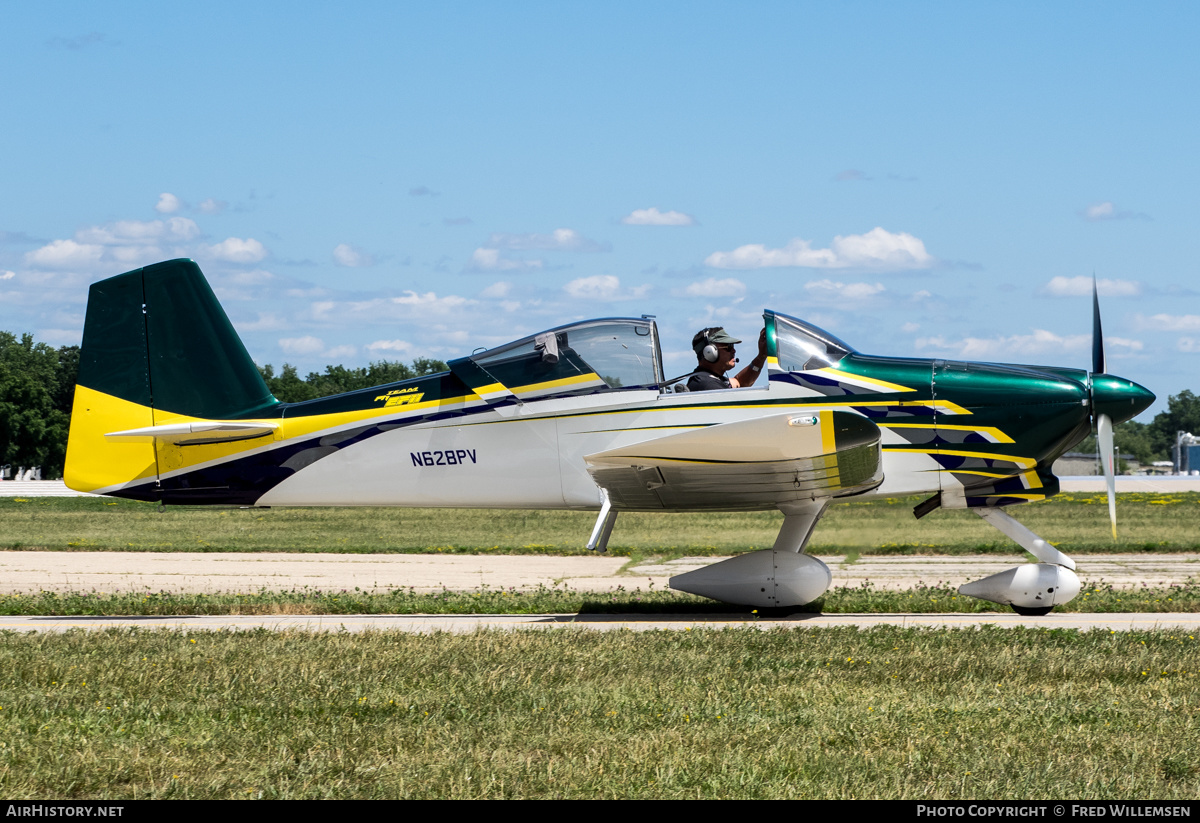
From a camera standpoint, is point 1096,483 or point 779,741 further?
point 1096,483

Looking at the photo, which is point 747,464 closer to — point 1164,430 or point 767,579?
point 767,579

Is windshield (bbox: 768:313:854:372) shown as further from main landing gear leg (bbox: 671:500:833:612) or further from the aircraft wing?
main landing gear leg (bbox: 671:500:833:612)

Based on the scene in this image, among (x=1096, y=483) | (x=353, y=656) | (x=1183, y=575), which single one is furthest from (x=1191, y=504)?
(x=353, y=656)

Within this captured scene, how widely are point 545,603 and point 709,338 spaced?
10.9ft

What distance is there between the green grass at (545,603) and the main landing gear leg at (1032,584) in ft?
2.19

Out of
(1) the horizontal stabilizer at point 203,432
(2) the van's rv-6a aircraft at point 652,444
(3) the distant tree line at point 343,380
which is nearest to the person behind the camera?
(2) the van's rv-6a aircraft at point 652,444

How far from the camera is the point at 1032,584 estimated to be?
29.4 ft

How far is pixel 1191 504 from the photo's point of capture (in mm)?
27812

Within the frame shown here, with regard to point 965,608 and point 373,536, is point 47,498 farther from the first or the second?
point 965,608

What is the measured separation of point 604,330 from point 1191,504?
24398mm

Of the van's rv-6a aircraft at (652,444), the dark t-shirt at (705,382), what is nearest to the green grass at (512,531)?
the van's rv-6a aircraft at (652,444)

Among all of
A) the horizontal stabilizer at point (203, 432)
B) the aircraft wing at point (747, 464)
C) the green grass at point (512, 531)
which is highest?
the horizontal stabilizer at point (203, 432)

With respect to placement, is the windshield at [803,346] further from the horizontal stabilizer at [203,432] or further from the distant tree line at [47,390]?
the distant tree line at [47,390]

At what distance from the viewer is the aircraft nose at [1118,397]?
348 inches
